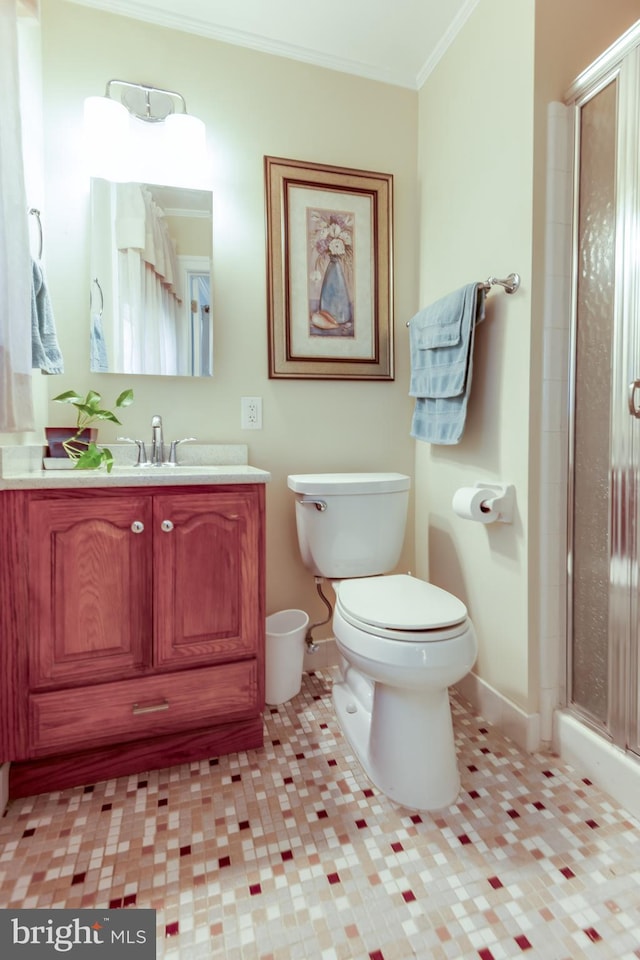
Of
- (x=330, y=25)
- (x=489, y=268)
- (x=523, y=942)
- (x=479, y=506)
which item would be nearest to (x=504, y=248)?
(x=489, y=268)

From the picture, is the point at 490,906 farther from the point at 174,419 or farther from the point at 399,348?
the point at 399,348

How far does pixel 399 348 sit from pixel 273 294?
570 mm

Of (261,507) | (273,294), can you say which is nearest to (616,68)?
(273,294)

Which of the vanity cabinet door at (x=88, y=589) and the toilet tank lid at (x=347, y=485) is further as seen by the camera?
the toilet tank lid at (x=347, y=485)

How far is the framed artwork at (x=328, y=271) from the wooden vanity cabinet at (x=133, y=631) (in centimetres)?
77

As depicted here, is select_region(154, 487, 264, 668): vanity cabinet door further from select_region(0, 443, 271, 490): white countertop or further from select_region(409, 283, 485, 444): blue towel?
select_region(409, 283, 485, 444): blue towel

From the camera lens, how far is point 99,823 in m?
1.22

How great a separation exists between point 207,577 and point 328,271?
1291 mm

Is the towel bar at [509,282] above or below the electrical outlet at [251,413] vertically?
above

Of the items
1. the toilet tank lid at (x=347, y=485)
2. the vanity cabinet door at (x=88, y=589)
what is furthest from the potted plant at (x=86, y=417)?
the toilet tank lid at (x=347, y=485)

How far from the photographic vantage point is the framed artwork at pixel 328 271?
1.91m

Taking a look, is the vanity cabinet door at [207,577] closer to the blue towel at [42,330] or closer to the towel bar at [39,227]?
the blue towel at [42,330]

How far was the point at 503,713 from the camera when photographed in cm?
159

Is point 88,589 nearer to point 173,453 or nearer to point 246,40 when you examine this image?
point 173,453
